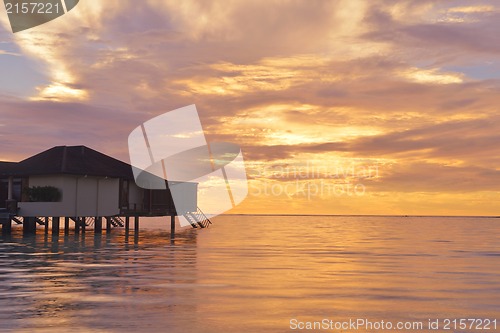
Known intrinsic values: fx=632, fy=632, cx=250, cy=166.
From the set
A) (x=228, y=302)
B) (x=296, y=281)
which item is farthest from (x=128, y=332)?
(x=296, y=281)

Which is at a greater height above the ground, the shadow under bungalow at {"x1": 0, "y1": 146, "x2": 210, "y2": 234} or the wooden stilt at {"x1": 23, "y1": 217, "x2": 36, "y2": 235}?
the shadow under bungalow at {"x1": 0, "y1": 146, "x2": 210, "y2": 234}

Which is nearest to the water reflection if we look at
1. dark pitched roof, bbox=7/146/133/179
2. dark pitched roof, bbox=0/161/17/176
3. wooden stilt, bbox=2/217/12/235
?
dark pitched roof, bbox=7/146/133/179

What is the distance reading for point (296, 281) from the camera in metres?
20.6

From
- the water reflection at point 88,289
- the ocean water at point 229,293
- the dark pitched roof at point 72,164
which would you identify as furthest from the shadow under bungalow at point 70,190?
the ocean water at point 229,293

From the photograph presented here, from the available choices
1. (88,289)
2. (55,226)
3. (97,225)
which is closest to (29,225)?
(55,226)

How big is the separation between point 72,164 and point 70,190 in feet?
6.86

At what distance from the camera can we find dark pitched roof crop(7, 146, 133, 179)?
4859cm

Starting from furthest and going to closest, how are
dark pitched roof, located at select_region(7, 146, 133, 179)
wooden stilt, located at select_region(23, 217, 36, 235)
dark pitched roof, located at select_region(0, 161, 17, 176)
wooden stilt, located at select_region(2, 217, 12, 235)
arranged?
wooden stilt, located at select_region(23, 217, 36, 235)
dark pitched roof, located at select_region(0, 161, 17, 176)
wooden stilt, located at select_region(2, 217, 12, 235)
dark pitched roof, located at select_region(7, 146, 133, 179)

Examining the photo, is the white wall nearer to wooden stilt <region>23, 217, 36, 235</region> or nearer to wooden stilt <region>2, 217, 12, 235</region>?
wooden stilt <region>2, 217, 12, 235</region>

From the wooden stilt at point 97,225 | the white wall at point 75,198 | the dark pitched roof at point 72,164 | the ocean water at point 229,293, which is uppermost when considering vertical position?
the dark pitched roof at point 72,164

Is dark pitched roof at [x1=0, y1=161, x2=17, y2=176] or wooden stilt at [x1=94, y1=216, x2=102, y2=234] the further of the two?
wooden stilt at [x1=94, y1=216, x2=102, y2=234]

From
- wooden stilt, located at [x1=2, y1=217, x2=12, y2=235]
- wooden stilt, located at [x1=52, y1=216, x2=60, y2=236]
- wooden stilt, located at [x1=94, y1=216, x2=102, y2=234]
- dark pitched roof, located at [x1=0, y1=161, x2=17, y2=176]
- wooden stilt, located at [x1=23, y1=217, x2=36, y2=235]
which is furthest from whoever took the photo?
wooden stilt, located at [x1=94, y1=216, x2=102, y2=234]

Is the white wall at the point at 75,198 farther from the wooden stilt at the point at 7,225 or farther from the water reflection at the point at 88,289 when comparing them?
the water reflection at the point at 88,289

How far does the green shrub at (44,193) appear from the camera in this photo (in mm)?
48375
